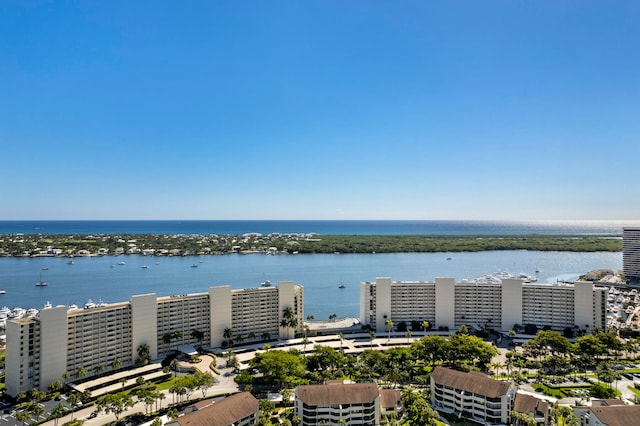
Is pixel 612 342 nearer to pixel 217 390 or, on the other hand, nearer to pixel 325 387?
pixel 325 387

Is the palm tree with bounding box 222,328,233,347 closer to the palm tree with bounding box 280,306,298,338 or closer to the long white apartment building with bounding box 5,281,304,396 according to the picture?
the long white apartment building with bounding box 5,281,304,396

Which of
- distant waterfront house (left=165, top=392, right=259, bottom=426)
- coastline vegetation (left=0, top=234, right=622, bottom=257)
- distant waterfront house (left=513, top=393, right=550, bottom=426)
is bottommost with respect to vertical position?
distant waterfront house (left=513, top=393, right=550, bottom=426)

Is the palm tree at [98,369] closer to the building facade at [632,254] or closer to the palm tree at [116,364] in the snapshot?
the palm tree at [116,364]

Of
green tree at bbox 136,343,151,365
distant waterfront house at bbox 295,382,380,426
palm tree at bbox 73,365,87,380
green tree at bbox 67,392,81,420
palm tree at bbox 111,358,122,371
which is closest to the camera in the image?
distant waterfront house at bbox 295,382,380,426

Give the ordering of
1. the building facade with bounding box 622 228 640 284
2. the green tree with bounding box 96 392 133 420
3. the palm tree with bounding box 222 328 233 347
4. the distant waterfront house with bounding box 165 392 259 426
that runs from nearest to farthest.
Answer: the distant waterfront house with bounding box 165 392 259 426 < the green tree with bounding box 96 392 133 420 < the palm tree with bounding box 222 328 233 347 < the building facade with bounding box 622 228 640 284

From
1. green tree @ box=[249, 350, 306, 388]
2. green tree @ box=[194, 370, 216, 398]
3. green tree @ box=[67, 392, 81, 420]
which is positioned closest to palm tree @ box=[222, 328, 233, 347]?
green tree @ box=[249, 350, 306, 388]

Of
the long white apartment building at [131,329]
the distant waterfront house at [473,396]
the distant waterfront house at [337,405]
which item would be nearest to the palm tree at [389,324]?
the long white apartment building at [131,329]

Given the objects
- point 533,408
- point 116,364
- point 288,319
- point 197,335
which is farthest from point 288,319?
point 533,408
